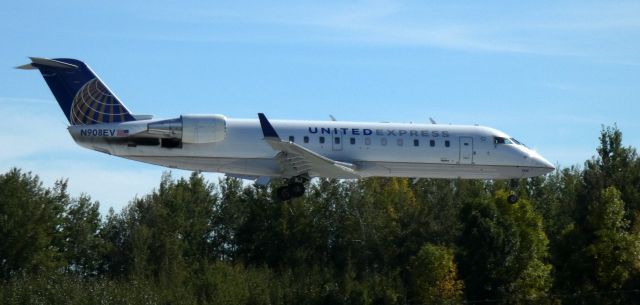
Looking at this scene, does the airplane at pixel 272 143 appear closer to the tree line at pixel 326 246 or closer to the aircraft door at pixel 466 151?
the aircraft door at pixel 466 151

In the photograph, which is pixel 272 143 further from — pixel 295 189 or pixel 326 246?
pixel 326 246

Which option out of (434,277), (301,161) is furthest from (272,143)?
(434,277)

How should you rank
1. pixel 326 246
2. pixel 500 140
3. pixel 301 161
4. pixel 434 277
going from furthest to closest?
pixel 326 246 → pixel 434 277 → pixel 500 140 → pixel 301 161

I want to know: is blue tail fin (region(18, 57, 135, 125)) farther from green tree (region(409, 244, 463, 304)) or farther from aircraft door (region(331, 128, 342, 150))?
green tree (region(409, 244, 463, 304))

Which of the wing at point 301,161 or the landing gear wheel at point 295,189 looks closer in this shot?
the wing at point 301,161

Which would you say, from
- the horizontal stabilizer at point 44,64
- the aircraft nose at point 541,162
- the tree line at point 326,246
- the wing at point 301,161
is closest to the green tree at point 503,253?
the tree line at point 326,246

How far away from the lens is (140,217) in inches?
2559

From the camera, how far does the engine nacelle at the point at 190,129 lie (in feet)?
129

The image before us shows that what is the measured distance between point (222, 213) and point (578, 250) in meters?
19.7

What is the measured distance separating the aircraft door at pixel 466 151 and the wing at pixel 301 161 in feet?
12.0

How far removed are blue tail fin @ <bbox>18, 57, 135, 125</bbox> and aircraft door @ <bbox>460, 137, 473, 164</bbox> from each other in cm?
1100

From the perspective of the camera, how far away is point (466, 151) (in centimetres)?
4203

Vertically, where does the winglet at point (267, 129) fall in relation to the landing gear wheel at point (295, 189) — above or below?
above

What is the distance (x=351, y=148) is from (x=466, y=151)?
404 cm
